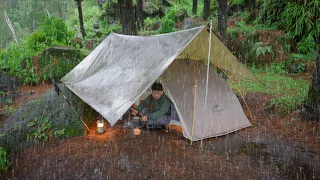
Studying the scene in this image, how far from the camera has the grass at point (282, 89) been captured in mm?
6741

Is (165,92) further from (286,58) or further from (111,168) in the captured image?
(286,58)

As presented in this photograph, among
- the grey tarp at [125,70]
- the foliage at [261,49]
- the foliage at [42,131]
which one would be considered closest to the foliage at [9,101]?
the foliage at [42,131]

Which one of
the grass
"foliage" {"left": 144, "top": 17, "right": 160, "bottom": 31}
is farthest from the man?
"foliage" {"left": 144, "top": 17, "right": 160, "bottom": 31}

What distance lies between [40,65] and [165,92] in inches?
291

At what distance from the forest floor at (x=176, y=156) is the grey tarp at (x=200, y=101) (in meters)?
0.22

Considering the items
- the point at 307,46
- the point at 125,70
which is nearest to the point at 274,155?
the point at 125,70

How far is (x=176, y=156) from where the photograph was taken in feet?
15.8

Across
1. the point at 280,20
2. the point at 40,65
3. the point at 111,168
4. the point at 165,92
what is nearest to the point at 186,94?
the point at 165,92

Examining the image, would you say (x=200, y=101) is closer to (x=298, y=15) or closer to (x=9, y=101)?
(x=298, y=15)

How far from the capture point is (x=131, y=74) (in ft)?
17.1

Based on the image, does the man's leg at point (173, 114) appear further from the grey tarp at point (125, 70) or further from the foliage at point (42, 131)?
the foliage at point (42, 131)

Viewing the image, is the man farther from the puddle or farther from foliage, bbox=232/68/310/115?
foliage, bbox=232/68/310/115

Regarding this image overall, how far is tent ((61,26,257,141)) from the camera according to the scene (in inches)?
196

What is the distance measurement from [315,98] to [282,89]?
9.80 ft
